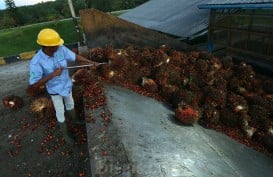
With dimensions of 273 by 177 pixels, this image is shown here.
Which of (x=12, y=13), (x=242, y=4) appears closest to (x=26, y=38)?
(x=12, y=13)

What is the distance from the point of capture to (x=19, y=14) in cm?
2916

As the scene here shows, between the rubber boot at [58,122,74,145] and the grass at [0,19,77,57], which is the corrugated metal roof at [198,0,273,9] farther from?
the grass at [0,19,77,57]

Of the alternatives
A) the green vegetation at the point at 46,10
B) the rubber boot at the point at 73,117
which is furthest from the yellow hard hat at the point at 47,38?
the green vegetation at the point at 46,10

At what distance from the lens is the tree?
2733cm

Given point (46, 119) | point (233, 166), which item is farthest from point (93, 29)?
point (233, 166)

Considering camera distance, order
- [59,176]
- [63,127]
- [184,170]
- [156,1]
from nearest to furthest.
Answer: [184,170] → [59,176] → [63,127] → [156,1]

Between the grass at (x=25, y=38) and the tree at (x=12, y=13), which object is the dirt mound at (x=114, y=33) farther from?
the tree at (x=12, y=13)

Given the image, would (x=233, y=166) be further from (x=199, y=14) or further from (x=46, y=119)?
(x=199, y=14)

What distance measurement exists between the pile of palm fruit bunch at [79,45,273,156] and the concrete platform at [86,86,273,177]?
29 cm

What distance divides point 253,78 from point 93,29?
4.06m

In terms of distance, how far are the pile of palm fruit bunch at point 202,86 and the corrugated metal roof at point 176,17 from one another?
236 cm

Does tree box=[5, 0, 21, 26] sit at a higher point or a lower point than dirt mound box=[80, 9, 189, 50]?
lower

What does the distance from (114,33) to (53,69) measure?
331 cm

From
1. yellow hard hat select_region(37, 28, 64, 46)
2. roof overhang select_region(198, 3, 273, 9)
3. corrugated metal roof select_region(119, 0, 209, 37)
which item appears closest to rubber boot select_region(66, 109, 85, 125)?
yellow hard hat select_region(37, 28, 64, 46)
